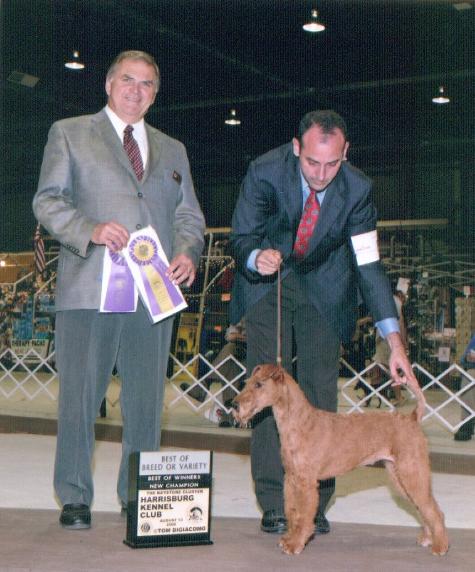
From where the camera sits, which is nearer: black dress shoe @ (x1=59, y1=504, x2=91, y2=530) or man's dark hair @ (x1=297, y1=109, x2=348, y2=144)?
man's dark hair @ (x1=297, y1=109, x2=348, y2=144)

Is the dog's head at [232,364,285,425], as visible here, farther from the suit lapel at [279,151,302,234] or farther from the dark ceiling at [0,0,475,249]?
the dark ceiling at [0,0,475,249]

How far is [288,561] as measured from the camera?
2.23 metres

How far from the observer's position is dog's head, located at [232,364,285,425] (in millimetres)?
2248

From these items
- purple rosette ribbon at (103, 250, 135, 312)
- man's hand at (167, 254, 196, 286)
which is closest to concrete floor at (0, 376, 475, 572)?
purple rosette ribbon at (103, 250, 135, 312)

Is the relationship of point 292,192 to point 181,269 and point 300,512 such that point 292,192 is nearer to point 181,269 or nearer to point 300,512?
point 181,269

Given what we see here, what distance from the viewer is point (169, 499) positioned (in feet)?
7.76

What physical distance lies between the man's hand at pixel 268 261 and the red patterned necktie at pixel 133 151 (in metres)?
0.49

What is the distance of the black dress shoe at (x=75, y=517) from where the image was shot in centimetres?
249

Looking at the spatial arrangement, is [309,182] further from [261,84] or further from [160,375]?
[261,84]

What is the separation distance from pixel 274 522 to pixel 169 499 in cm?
37

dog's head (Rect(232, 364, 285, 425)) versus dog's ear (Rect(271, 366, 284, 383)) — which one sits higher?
dog's ear (Rect(271, 366, 284, 383))

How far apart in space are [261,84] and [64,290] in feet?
30.4

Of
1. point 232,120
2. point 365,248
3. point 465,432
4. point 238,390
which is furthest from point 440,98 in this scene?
point 365,248

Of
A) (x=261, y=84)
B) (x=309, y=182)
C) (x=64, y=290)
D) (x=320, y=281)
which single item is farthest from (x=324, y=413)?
(x=261, y=84)
